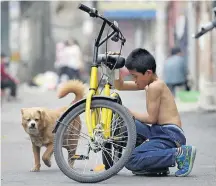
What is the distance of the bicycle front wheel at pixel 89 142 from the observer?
799 centimetres

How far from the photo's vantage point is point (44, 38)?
137 ft

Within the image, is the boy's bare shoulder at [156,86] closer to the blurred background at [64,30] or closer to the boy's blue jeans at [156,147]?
the boy's blue jeans at [156,147]

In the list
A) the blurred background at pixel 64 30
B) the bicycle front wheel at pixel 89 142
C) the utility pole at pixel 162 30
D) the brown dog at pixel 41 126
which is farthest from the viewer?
the utility pole at pixel 162 30

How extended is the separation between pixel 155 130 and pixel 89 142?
30.0 inches

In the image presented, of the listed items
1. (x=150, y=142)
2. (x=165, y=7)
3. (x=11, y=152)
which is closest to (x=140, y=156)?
(x=150, y=142)

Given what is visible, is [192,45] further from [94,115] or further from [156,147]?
[94,115]

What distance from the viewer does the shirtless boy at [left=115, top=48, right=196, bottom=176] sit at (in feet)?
27.7

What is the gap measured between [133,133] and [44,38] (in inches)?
1341

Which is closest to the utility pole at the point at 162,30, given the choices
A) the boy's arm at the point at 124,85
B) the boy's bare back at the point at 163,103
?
the boy's arm at the point at 124,85

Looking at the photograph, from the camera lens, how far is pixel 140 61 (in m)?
8.57

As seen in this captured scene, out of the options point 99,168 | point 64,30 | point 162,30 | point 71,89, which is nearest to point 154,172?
point 99,168

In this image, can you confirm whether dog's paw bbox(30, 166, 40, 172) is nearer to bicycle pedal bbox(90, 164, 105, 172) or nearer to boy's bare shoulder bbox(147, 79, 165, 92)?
bicycle pedal bbox(90, 164, 105, 172)

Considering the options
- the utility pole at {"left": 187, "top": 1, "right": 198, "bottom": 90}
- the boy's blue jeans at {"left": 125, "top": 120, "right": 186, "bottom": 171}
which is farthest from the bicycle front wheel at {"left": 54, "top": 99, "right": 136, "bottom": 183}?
the utility pole at {"left": 187, "top": 1, "right": 198, "bottom": 90}

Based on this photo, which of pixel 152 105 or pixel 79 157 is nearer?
pixel 79 157
